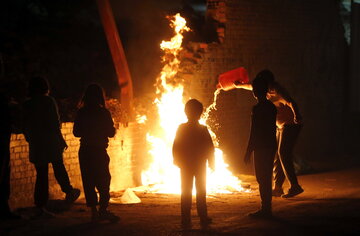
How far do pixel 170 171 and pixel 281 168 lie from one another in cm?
266

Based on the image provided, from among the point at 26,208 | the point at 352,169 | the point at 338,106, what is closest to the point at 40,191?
the point at 26,208

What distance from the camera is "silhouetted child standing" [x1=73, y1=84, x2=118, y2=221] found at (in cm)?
799

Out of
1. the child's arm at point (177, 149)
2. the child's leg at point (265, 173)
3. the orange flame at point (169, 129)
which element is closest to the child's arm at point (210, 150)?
the child's arm at point (177, 149)

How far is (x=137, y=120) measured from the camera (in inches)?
481

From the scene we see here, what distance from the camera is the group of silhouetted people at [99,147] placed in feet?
25.7

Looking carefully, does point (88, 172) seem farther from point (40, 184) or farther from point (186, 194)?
point (186, 194)

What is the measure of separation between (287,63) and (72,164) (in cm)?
703

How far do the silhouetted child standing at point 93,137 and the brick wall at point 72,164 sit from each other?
1762 millimetres

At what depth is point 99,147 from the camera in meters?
8.04

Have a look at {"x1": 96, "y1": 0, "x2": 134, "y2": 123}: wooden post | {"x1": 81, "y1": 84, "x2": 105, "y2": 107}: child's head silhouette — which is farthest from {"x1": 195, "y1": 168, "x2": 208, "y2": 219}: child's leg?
{"x1": 96, "y1": 0, "x2": 134, "y2": 123}: wooden post

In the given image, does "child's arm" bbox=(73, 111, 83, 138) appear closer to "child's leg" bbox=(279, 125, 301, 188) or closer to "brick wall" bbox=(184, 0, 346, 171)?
"child's leg" bbox=(279, 125, 301, 188)

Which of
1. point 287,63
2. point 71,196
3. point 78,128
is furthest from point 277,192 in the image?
point 287,63

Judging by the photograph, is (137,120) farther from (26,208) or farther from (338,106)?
(338,106)

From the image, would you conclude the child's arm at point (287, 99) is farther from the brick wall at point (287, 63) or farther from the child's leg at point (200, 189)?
the brick wall at point (287, 63)
